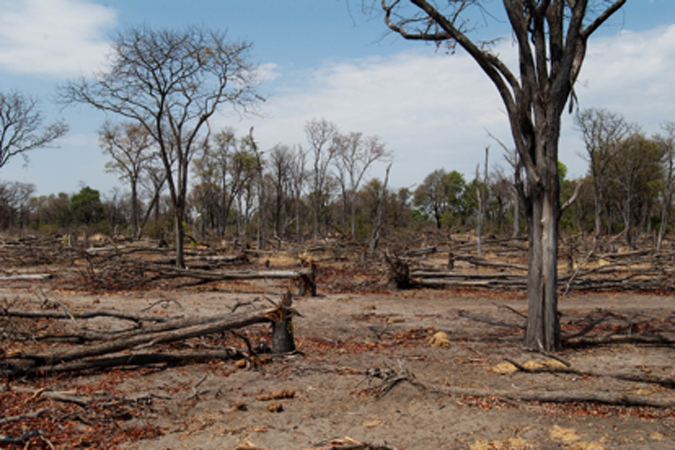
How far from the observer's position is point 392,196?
4684 centimetres

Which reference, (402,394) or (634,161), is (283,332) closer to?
(402,394)

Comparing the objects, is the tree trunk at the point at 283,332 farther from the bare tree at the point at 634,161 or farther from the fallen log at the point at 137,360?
the bare tree at the point at 634,161

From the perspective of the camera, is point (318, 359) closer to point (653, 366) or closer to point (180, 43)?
point (653, 366)

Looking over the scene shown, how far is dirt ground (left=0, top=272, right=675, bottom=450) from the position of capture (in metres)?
4.10

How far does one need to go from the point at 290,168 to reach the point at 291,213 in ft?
28.8

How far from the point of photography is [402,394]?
5070 millimetres

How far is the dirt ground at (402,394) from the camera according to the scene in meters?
4.10

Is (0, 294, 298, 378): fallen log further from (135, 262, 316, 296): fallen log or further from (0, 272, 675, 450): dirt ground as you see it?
(135, 262, 316, 296): fallen log

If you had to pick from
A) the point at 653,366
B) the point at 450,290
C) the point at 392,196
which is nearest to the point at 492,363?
the point at 653,366

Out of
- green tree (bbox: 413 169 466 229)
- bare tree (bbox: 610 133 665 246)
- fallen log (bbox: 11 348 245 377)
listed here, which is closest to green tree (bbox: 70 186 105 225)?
green tree (bbox: 413 169 466 229)

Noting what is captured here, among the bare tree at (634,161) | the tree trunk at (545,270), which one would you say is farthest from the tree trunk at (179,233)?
the bare tree at (634,161)

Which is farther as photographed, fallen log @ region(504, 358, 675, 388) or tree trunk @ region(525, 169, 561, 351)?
tree trunk @ region(525, 169, 561, 351)

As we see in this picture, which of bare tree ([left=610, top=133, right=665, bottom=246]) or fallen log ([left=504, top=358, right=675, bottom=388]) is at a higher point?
bare tree ([left=610, top=133, right=665, bottom=246])

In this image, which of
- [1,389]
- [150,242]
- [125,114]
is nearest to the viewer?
[1,389]
